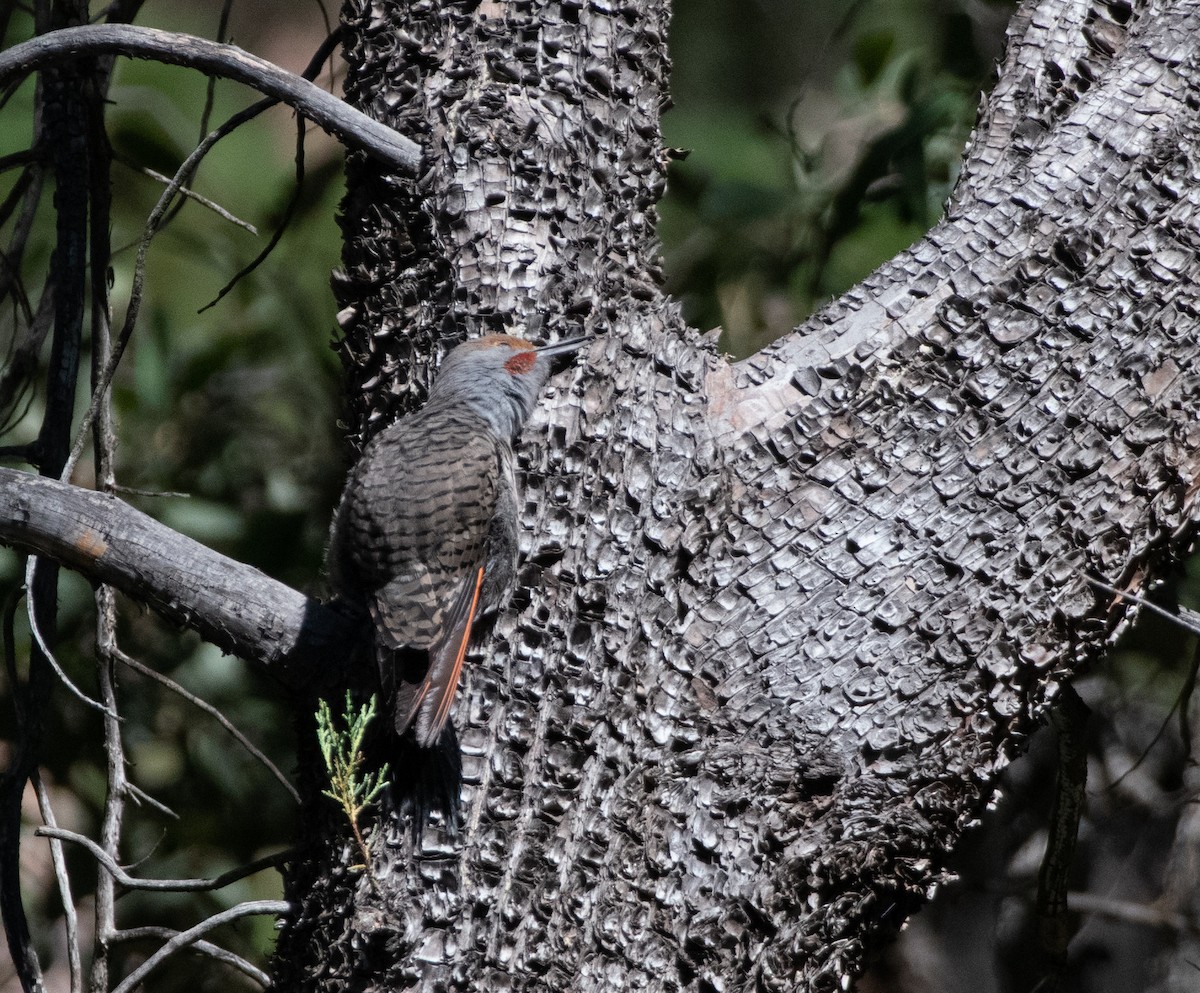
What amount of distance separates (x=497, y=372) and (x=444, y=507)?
1.05 ft

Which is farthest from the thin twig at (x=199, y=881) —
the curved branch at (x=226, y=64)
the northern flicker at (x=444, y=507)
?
the curved branch at (x=226, y=64)

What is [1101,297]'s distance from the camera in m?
2.22

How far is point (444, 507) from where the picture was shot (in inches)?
101

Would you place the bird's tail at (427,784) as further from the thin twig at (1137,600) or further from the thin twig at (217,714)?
the thin twig at (1137,600)

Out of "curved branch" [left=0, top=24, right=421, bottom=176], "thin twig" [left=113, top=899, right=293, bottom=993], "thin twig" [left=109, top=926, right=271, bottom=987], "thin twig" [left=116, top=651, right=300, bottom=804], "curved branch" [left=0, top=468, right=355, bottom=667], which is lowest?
"thin twig" [left=109, top=926, right=271, bottom=987]

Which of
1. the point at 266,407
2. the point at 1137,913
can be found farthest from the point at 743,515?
the point at 1137,913

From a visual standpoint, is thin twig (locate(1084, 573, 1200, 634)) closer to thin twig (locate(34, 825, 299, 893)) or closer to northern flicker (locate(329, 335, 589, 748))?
northern flicker (locate(329, 335, 589, 748))

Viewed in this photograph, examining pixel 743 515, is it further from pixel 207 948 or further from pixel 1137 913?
pixel 1137 913

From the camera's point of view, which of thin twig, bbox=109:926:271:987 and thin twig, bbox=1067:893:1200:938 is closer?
thin twig, bbox=109:926:271:987

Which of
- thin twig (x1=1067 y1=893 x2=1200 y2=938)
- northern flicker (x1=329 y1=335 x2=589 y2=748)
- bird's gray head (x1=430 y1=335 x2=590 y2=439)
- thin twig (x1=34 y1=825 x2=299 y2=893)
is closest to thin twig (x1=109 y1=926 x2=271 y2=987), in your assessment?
thin twig (x1=34 y1=825 x2=299 y2=893)

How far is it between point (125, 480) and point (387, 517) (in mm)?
1950

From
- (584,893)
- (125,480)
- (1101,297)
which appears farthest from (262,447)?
(1101,297)

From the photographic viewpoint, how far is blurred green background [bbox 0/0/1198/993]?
392 cm

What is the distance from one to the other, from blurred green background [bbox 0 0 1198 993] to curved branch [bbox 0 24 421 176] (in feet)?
4.42
